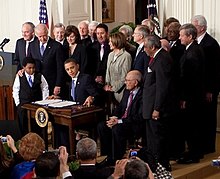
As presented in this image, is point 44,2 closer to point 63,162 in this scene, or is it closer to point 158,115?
point 158,115

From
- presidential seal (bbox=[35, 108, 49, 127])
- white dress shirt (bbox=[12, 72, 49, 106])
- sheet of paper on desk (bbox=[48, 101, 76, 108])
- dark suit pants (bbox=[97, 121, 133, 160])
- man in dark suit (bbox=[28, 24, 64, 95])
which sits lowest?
dark suit pants (bbox=[97, 121, 133, 160])

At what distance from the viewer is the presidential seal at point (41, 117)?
6.70m

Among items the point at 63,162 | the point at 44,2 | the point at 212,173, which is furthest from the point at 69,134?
the point at 44,2

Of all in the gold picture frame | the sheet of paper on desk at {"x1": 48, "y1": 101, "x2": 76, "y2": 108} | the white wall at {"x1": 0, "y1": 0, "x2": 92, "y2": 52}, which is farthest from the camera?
the gold picture frame

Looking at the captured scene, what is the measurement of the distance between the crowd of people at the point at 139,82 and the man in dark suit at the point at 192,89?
0.01m

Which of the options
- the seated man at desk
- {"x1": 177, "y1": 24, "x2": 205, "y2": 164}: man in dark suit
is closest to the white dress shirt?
the seated man at desk

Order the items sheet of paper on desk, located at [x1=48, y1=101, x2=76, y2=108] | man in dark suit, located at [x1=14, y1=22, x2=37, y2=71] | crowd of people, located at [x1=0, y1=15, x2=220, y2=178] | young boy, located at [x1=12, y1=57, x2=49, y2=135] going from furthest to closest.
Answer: man in dark suit, located at [x1=14, y1=22, x2=37, y2=71]
young boy, located at [x1=12, y1=57, x2=49, y2=135]
sheet of paper on desk, located at [x1=48, y1=101, x2=76, y2=108]
crowd of people, located at [x1=0, y1=15, x2=220, y2=178]

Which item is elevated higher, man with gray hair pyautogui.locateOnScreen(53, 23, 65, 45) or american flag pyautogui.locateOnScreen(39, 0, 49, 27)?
american flag pyautogui.locateOnScreen(39, 0, 49, 27)

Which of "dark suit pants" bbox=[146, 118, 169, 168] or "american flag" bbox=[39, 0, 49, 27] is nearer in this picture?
"dark suit pants" bbox=[146, 118, 169, 168]

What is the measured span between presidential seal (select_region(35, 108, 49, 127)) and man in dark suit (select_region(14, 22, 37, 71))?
1.44 metres

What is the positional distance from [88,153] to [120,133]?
2.20 meters

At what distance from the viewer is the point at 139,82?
6.62m

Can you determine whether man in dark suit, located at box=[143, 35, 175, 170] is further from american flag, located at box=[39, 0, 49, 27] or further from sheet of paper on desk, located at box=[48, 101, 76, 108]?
american flag, located at box=[39, 0, 49, 27]

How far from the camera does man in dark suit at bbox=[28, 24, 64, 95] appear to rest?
769 centimetres
